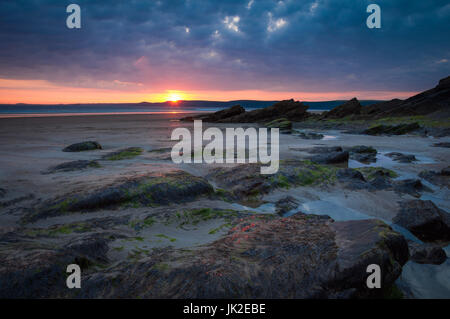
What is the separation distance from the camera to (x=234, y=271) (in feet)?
→ 8.21

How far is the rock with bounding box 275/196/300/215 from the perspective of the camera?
521 cm

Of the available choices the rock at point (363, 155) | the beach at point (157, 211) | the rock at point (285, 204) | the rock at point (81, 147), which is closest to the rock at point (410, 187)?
the beach at point (157, 211)

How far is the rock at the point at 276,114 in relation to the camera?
144ft

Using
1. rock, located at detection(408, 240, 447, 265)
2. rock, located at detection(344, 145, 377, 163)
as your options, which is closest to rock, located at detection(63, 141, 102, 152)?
rock, located at detection(344, 145, 377, 163)

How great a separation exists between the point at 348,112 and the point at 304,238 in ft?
145

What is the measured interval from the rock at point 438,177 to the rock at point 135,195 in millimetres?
6242

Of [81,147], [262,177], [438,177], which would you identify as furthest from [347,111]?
[81,147]

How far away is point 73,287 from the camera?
7.54 feet

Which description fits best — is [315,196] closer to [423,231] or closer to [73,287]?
[423,231]

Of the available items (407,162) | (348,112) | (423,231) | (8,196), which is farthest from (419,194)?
(348,112)

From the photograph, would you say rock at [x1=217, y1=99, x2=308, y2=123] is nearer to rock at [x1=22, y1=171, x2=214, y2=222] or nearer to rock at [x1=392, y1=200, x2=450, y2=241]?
rock at [x1=22, y1=171, x2=214, y2=222]

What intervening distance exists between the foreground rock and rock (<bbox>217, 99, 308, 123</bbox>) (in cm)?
4132

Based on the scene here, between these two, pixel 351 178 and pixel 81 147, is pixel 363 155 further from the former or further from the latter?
pixel 81 147

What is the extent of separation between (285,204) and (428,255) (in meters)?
2.58
